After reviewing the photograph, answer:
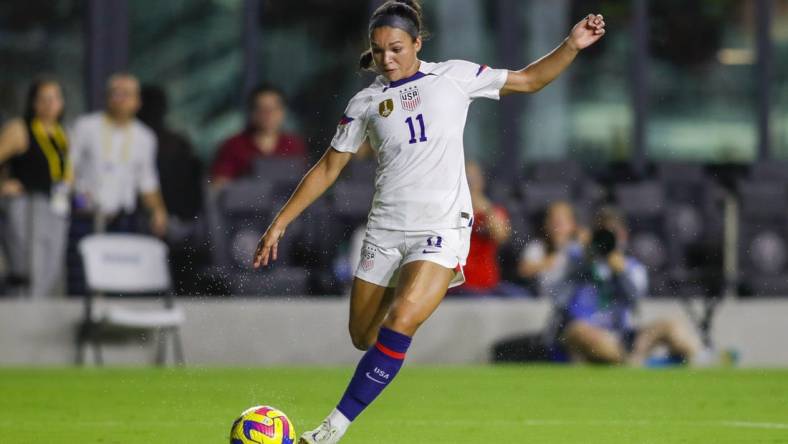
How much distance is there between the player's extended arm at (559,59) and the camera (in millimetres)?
7254

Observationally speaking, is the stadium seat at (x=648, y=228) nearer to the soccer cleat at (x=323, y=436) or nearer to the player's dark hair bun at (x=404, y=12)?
the player's dark hair bun at (x=404, y=12)

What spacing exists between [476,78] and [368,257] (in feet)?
3.04

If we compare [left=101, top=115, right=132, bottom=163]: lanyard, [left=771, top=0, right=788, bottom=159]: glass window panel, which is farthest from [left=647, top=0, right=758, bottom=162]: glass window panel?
[left=101, top=115, right=132, bottom=163]: lanyard

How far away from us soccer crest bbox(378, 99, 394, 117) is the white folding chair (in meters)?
5.91

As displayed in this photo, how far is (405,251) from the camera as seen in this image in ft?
23.3

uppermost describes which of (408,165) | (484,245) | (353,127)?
(353,127)

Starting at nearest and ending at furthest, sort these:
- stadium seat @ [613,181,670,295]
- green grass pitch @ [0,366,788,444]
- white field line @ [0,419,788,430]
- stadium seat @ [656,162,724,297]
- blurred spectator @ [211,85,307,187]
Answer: green grass pitch @ [0,366,788,444], white field line @ [0,419,788,430], blurred spectator @ [211,85,307,187], stadium seat @ [656,162,724,297], stadium seat @ [613,181,670,295]

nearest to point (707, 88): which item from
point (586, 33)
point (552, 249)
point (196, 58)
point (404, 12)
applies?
point (552, 249)

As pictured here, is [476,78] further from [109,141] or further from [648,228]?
[648,228]

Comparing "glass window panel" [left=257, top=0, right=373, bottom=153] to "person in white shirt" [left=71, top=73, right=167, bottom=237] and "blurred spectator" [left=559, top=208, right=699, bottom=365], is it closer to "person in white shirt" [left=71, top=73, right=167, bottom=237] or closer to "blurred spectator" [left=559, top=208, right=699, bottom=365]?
"person in white shirt" [left=71, top=73, right=167, bottom=237]

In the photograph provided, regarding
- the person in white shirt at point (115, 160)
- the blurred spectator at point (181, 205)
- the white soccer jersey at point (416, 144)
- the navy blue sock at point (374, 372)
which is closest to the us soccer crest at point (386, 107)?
the white soccer jersey at point (416, 144)

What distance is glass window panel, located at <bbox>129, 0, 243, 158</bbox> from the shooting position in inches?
643

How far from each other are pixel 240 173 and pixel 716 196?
176 inches

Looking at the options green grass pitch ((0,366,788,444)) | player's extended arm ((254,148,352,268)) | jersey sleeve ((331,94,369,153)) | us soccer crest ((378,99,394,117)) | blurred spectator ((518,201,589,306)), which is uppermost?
us soccer crest ((378,99,394,117))
